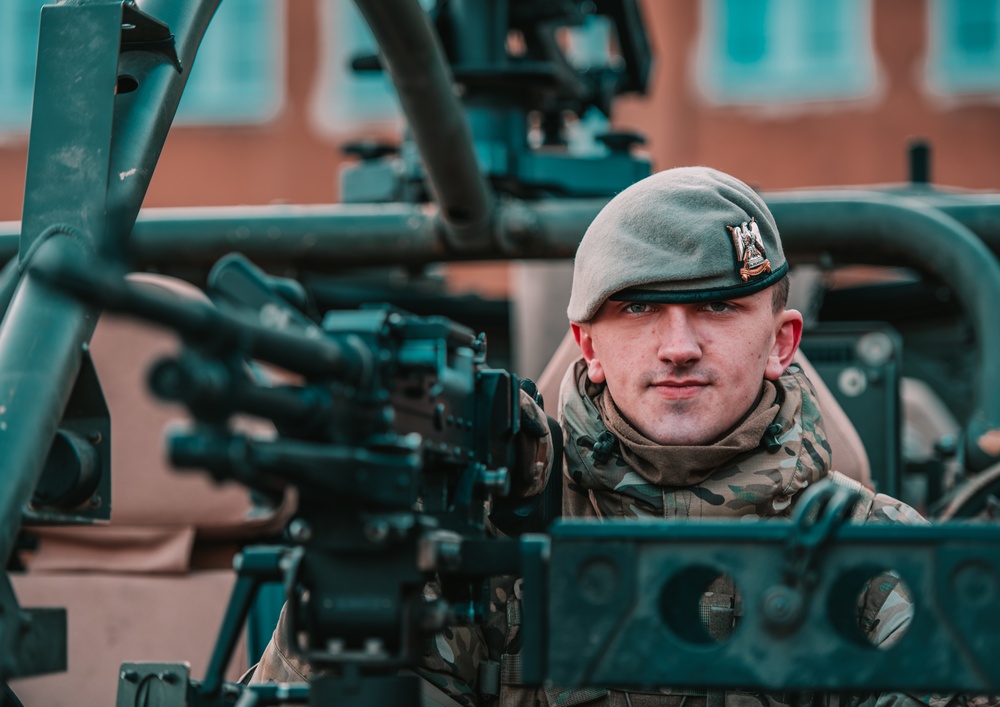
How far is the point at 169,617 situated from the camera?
347cm

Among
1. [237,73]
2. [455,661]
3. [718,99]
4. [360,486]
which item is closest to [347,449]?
[360,486]

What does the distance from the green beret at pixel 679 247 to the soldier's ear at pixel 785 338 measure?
10 cm

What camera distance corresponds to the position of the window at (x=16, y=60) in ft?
46.7

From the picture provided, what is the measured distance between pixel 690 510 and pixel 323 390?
901 mm

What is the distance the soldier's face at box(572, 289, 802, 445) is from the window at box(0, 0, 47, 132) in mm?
12920

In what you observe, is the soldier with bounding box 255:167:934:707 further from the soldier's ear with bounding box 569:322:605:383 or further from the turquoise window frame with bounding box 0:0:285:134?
the turquoise window frame with bounding box 0:0:285:134

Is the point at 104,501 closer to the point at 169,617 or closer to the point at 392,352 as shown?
the point at 392,352

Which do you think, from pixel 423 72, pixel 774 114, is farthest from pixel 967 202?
pixel 774 114

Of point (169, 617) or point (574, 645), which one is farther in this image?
point (169, 617)

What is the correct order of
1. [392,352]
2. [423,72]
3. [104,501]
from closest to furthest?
1. [392,352]
2. [104,501]
3. [423,72]

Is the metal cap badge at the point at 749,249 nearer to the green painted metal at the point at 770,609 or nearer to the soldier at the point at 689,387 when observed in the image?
the soldier at the point at 689,387

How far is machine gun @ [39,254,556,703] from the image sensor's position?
3.93ft

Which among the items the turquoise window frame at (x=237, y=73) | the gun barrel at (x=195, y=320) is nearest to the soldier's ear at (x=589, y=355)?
the gun barrel at (x=195, y=320)

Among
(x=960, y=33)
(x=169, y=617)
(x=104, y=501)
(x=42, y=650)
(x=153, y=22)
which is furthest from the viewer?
(x=960, y=33)
